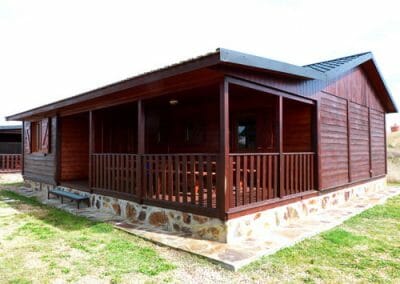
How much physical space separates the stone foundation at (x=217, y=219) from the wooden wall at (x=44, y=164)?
6.54 ft

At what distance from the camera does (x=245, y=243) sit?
435 centimetres

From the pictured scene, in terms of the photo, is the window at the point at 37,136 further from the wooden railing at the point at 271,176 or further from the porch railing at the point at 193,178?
the wooden railing at the point at 271,176

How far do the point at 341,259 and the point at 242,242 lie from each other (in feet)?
4.20

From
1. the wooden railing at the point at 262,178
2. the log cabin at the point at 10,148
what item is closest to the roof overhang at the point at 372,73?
the wooden railing at the point at 262,178

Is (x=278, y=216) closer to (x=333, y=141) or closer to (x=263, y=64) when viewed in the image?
(x=263, y=64)

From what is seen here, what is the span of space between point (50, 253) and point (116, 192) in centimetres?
220

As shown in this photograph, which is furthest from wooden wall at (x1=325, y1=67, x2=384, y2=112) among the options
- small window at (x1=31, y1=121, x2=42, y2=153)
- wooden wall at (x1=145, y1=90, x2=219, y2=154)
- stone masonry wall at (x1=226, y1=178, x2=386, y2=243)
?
small window at (x1=31, y1=121, x2=42, y2=153)

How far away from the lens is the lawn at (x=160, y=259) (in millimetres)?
3342

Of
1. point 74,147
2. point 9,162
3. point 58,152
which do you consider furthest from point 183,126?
point 9,162

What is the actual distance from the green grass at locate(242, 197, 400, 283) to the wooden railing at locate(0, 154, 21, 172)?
1555cm

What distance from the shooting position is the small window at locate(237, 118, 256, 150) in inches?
299

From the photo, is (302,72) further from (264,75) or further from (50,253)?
(50,253)

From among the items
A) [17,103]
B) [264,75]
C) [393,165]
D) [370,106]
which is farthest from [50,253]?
[17,103]

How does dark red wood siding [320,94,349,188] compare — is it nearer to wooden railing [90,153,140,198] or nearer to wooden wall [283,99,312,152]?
wooden wall [283,99,312,152]
